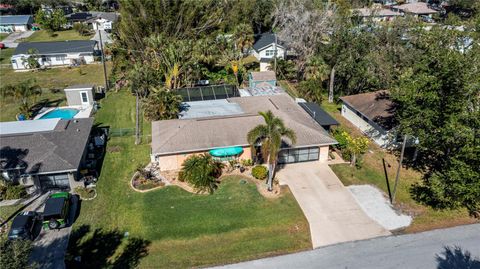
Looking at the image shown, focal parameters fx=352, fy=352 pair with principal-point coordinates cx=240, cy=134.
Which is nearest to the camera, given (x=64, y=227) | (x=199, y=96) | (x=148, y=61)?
(x=64, y=227)

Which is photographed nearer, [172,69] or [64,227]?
[64,227]

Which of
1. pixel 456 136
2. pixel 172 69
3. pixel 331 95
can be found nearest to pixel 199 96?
pixel 172 69

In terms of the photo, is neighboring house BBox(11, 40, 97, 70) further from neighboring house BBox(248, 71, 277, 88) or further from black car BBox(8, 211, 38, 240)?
black car BBox(8, 211, 38, 240)

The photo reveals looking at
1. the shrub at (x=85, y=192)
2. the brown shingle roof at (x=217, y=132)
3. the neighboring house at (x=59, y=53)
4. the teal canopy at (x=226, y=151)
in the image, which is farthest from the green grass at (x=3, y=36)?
the teal canopy at (x=226, y=151)

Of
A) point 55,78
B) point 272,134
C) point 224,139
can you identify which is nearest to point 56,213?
point 224,139

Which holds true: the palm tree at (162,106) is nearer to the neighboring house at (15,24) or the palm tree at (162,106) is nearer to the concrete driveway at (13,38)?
the concrete driveway at (13,38)

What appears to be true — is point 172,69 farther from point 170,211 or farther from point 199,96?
point 170,211

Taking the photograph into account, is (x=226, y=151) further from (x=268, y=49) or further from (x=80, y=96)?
(x=268, y=49)
